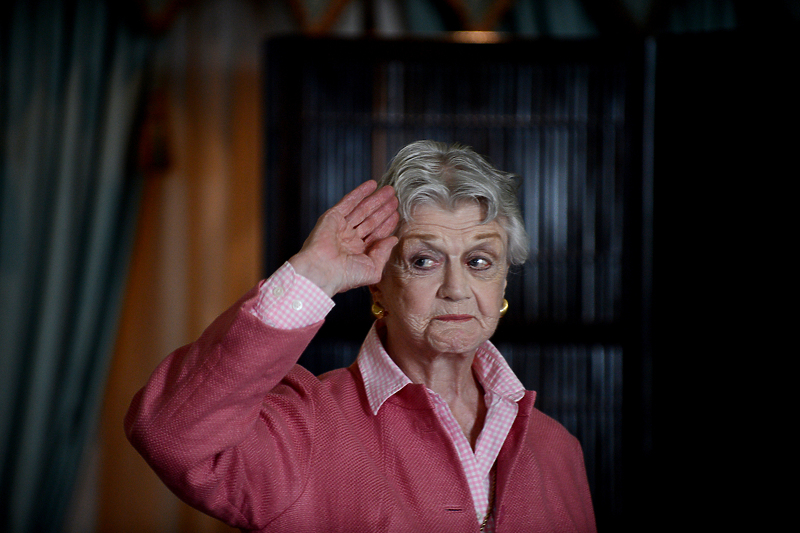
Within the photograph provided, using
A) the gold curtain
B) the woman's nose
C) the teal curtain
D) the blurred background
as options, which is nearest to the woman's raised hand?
the woman's nose

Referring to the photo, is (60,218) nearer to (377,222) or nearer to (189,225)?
(189,225)

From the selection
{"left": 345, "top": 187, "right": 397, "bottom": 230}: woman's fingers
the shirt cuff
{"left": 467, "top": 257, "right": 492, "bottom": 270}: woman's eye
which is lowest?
the shirt cuff

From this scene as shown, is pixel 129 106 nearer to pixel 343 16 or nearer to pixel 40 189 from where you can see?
pixel 40 189

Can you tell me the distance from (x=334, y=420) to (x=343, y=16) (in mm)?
1966

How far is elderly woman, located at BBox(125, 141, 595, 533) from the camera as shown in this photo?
937 millimetres

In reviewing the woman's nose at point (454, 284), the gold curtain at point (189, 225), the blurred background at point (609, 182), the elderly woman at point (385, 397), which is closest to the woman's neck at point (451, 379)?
the elderly woman at point (385, 397)

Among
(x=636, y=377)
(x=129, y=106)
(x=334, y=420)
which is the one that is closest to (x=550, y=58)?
(x=636, y=377)

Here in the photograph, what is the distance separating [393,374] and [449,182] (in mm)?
326

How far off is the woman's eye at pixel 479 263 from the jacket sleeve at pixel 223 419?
0.32 m

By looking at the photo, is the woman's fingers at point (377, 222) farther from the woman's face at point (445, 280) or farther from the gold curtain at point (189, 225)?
the gold curtain at point (189, 225)

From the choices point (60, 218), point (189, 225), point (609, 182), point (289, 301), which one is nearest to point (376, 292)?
point (289, 301)

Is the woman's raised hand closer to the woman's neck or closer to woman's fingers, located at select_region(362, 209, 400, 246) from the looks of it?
woman's fingers, located at select_region(362, 209, 400, 246)

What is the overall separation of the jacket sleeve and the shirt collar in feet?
0.69

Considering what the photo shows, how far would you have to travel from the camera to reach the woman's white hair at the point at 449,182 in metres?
1.17
